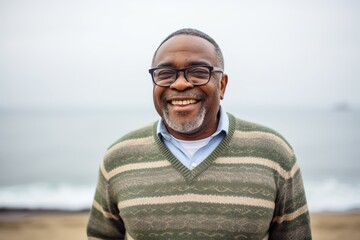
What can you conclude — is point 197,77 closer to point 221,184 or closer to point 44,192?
point 221,184

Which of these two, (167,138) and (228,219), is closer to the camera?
(228,219)

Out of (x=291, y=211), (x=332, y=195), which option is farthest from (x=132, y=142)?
(x=332, y=195)

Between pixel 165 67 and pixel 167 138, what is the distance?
43 cm

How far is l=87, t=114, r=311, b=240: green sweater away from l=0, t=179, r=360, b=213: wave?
8253mm

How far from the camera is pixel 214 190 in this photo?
2094mm

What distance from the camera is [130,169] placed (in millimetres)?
2291

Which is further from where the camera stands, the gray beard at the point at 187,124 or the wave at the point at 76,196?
the wave at the point at 76,196

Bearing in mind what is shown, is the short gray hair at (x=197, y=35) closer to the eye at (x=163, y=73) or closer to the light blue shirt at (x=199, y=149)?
the eye at (x=163, y=73)

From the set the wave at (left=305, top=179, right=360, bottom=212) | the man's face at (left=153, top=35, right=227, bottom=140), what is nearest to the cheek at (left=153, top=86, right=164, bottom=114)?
the man's face at (left=153, top=35, right=227, bottom=140)

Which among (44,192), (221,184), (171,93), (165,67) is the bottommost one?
(221,184)

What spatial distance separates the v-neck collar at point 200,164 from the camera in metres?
2.11

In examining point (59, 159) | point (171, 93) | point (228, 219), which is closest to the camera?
A: point (228, 219)

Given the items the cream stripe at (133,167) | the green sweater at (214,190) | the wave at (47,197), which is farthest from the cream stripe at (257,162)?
the wave at (47,197)

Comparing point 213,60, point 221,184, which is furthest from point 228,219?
point 213,60
